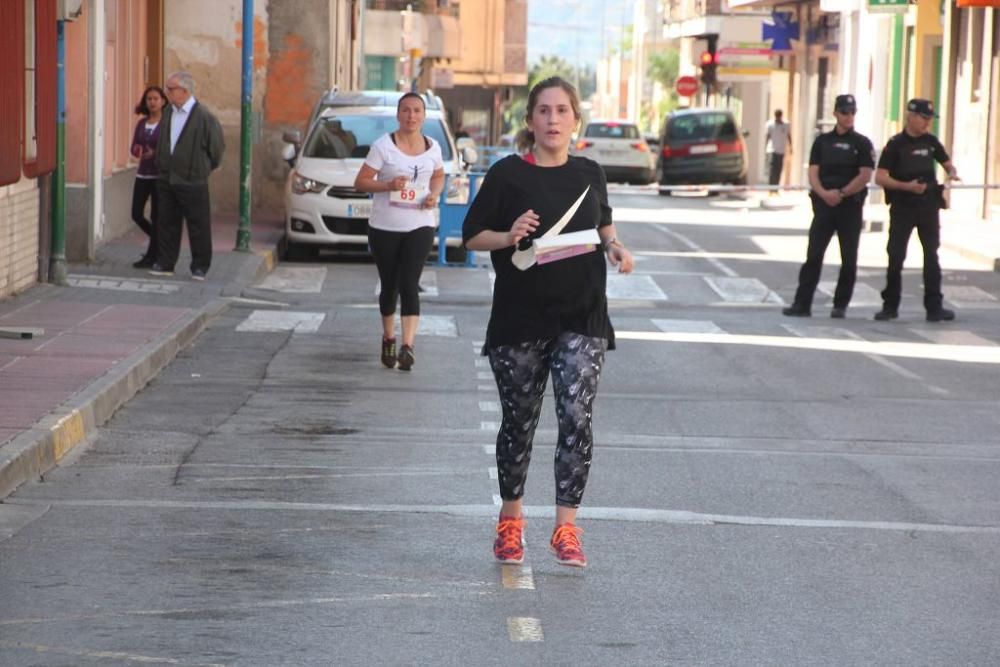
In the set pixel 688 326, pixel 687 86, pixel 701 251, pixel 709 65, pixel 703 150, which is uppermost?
pixel 709 65

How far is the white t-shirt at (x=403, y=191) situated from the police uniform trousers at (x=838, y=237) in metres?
5.22

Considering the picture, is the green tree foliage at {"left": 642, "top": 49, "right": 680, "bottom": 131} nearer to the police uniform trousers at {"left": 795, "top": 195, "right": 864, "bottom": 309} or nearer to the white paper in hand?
the police uniform trousers at {"left": 795, "top": 195, "right": 864, "bottom": 309}

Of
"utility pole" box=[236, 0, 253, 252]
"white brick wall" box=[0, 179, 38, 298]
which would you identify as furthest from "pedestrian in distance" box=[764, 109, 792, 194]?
"white brick wall" box=[0, 179, 38, 298]

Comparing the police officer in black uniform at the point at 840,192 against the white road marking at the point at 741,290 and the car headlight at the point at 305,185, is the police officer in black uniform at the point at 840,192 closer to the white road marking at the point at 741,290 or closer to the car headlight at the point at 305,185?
the white road marking at the point at 741,290

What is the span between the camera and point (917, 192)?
16688 mm

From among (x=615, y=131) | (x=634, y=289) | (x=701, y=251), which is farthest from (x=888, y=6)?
(x=634, y=289)

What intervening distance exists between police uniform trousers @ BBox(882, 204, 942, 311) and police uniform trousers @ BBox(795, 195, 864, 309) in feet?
1.01

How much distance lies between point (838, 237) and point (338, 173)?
22.0ft

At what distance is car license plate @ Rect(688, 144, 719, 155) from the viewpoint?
43781 millimetres

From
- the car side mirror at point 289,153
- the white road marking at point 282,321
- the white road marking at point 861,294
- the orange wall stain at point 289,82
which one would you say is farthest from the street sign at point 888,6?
the white road marking at point 282,321

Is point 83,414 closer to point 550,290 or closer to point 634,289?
point 550,290

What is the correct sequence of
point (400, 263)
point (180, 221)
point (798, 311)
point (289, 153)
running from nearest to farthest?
point (400, 263) < point (798, 311) < point (180, 221) < point (289, 153)

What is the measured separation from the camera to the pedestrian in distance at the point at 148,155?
18.1 m

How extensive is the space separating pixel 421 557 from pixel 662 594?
0.97m
